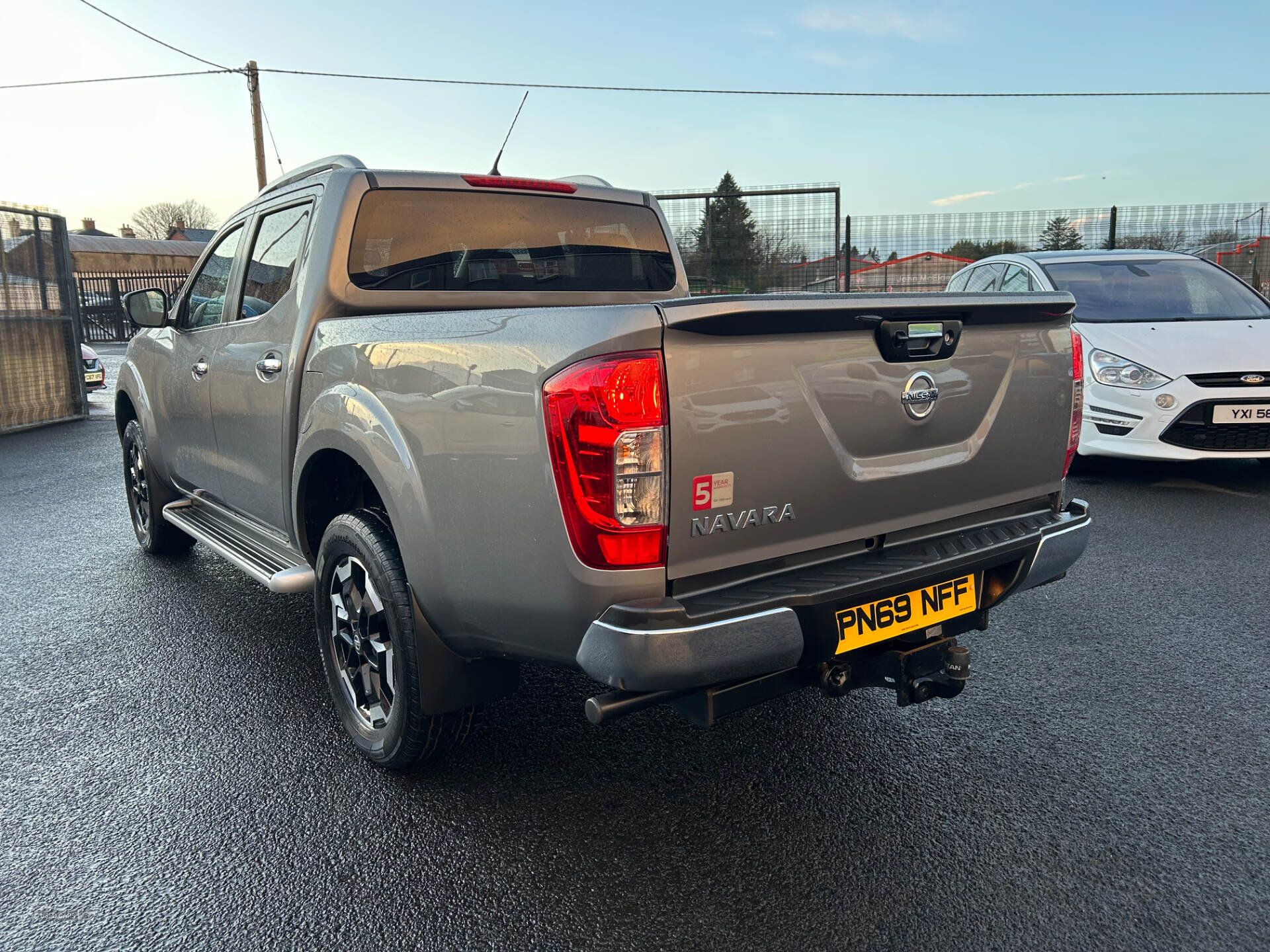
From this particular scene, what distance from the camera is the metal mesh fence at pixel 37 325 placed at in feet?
37.4

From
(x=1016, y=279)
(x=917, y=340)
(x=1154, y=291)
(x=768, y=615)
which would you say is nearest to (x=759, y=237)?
(x=1016, y=279)

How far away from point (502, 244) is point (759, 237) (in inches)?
427

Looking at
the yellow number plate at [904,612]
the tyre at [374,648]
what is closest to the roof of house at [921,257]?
the yellow number plate at [904,612]

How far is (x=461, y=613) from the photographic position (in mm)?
2451

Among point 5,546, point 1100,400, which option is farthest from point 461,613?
point 1100,400

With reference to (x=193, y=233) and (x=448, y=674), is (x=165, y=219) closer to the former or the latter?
(x=193, y=233)

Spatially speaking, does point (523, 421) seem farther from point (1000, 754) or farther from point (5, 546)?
Answer: point (5, 546)

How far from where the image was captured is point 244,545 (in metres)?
3.93

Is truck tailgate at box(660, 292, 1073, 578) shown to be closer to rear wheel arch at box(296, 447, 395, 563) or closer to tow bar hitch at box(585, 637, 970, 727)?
tow bar hitch at box(585, 637, 970, 727)

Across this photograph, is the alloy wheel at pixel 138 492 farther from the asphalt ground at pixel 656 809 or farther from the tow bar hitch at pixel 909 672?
the tow bar hitch at pixel 909 672

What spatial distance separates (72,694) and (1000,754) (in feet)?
11.0

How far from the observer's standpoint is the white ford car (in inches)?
246

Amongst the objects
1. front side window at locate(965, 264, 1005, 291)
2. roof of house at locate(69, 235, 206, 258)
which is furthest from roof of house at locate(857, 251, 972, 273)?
roof of house at locate(69, 235, 206, 258)

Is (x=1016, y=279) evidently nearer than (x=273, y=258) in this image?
No
